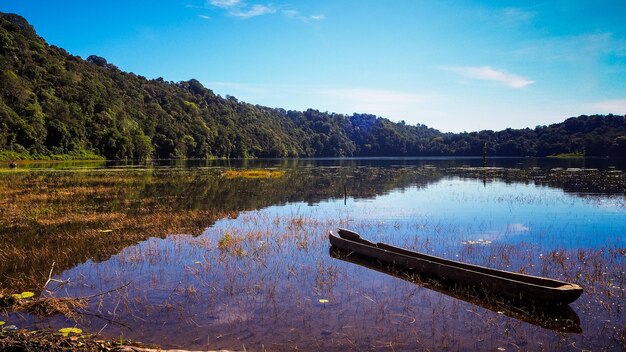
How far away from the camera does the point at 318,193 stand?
153 ft

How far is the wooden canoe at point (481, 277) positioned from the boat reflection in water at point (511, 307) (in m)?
0.19

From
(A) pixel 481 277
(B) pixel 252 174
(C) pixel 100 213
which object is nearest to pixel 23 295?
(A) pixel 481 277

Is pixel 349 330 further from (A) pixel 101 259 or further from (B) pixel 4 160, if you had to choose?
(B) pixel 4 160

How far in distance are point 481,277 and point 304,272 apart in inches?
253

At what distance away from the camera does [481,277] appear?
13.7 m

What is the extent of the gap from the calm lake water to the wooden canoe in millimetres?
662

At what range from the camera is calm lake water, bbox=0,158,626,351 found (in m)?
11.0

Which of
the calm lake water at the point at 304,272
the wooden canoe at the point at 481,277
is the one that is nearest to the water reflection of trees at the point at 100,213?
the calm lake water at the point at 304,272

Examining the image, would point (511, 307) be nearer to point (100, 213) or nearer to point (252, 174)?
point (100, 213)

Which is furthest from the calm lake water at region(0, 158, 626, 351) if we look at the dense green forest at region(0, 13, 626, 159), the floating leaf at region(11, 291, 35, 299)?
the dense green forest at region(0, 13, 626, 159)

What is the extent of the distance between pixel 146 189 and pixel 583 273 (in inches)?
1631

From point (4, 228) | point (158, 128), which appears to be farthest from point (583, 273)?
point (158, 128)

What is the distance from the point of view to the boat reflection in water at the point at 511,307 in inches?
456

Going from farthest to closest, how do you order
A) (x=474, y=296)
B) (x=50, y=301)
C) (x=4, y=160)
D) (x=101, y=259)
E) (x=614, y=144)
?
(x=614, y=144), (x=4, y=160), (x=101, y=259), (x=474, y=296), (x=50, y=301)
